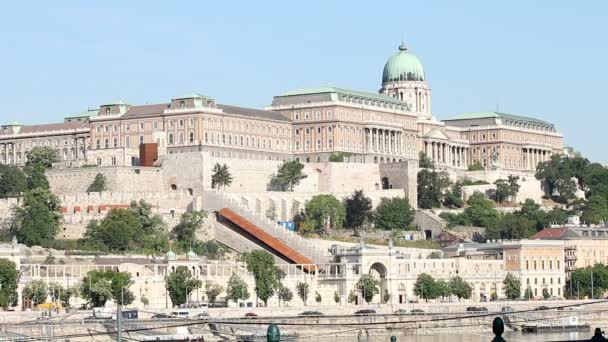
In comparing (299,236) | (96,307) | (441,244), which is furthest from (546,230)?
(96,307)

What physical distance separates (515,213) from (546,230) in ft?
43.6

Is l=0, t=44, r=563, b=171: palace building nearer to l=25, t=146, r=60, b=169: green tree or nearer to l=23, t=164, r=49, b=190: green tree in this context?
l=25, t=146, r=60, b=169: green tree

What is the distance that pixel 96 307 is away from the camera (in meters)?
98.9

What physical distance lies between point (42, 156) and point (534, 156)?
55864mm

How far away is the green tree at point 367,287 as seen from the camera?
115 m

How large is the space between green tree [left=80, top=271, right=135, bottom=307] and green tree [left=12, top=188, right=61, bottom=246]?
1711cm

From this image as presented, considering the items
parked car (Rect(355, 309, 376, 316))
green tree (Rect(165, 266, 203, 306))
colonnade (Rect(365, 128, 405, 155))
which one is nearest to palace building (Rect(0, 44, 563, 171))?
colonnade (Rect(365, 128, 405, 155))

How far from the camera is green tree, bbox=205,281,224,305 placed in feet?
351

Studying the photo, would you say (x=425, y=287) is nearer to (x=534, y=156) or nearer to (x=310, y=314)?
(x=310, y=314)

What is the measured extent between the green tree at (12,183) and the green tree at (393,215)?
25.8 m

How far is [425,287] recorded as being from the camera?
118625mm

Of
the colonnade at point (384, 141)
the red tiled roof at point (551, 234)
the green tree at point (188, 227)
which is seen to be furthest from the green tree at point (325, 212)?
the colonnade at point (384, 141)

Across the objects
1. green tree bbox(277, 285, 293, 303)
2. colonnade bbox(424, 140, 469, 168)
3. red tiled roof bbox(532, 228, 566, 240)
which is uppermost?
colonnade bbox(424, 140, 469, 168)

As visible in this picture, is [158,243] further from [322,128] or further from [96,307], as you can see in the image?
[322,128]
